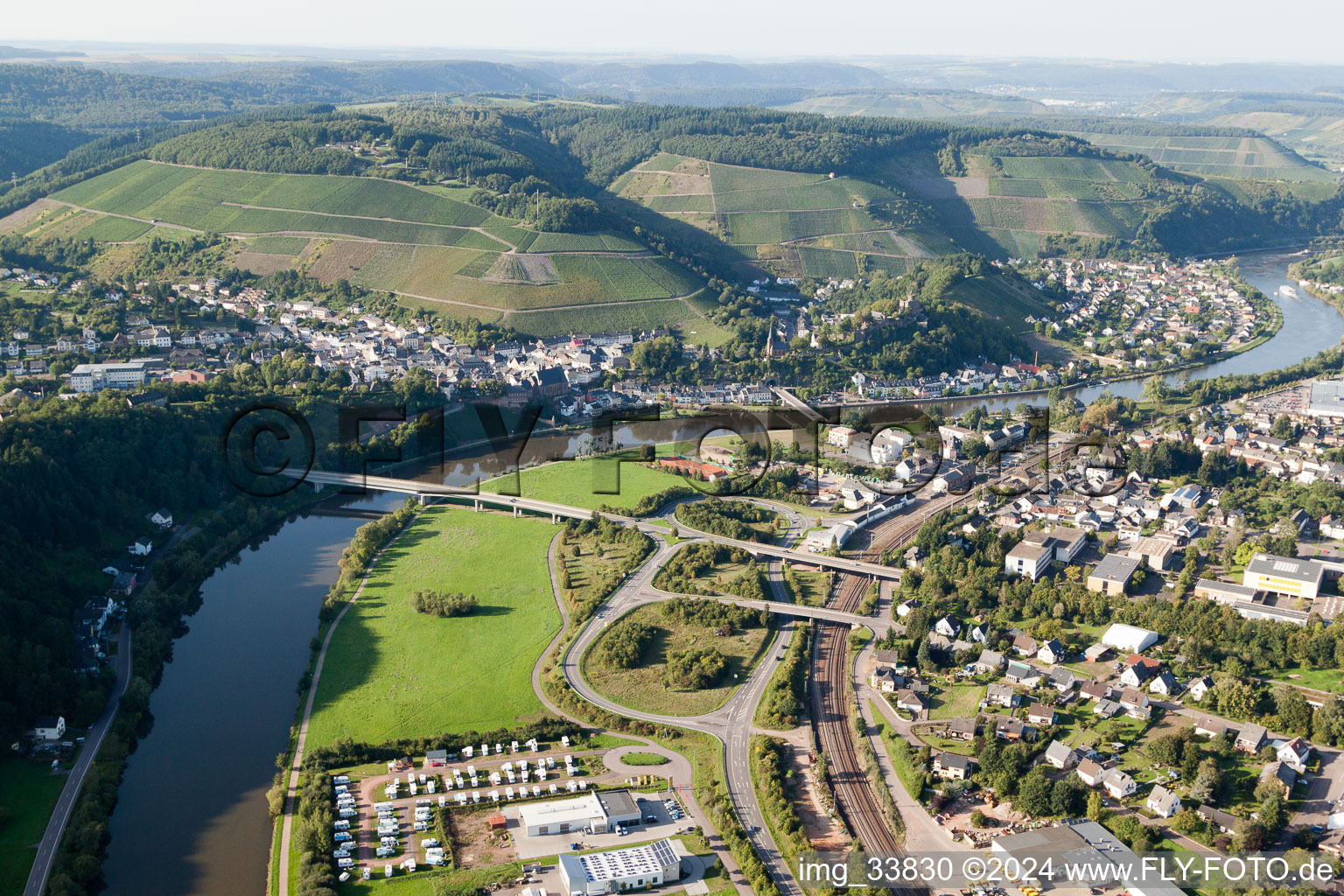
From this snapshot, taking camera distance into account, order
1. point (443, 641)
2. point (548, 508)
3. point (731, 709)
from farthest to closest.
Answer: point (548, 508) → point (443, 641) → point (731, 709)

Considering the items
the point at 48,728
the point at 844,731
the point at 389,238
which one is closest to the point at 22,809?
the point at 48,728

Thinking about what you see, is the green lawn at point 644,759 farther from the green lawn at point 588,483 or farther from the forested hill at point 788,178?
the forested hill at point 788,178

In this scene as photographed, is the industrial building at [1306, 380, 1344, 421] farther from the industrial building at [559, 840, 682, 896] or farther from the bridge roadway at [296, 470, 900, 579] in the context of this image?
the industrial building at [559, 840, 682, 896]

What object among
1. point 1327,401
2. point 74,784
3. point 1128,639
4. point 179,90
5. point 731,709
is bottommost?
point 74,784

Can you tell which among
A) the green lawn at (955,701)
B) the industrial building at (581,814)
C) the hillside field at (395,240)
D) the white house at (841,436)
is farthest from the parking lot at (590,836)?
the hillside field at (395,240)

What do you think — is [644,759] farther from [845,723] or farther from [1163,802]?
[1163,802]

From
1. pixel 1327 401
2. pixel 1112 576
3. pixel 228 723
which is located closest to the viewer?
pixel 228 723

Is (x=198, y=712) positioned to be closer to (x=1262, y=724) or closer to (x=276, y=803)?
(x=276, y=803)

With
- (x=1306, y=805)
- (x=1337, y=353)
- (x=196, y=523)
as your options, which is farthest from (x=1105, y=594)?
(x=1337, y=353)
